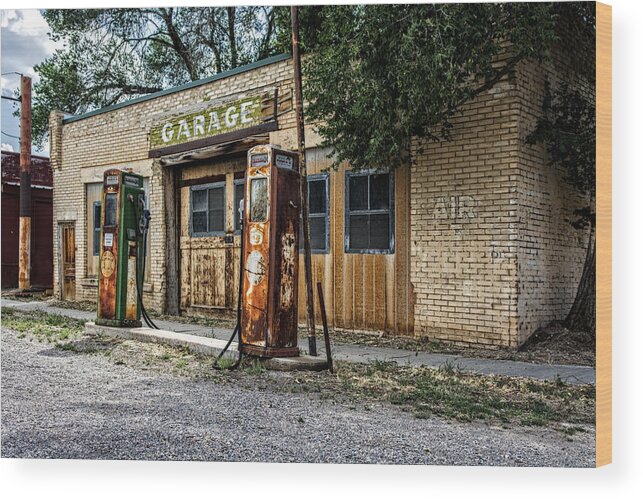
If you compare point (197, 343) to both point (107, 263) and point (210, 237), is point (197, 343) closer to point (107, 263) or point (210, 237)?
point (107, 263)

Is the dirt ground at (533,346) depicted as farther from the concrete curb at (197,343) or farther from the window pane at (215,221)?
the window pane at (215,221)

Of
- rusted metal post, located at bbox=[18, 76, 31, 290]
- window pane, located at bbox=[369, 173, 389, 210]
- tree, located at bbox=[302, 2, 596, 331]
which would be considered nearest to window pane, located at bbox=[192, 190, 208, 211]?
rusted metal post, located at bbox=[18, 76, 31, 290]

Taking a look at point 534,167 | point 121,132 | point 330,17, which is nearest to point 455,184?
point 534,167

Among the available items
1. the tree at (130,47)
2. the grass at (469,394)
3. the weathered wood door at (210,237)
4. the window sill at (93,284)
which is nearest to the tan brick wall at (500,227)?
the grass at (469,394)

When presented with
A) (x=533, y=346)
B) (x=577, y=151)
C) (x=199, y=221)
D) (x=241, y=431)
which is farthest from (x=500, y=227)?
(x=199, y=221)

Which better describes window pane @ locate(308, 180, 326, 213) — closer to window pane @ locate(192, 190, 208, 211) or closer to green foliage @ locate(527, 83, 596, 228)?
window pane @ locate(192, 190, 208, 211)

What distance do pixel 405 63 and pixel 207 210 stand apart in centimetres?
438

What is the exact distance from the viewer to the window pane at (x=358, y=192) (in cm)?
655

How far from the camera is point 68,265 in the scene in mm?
8461

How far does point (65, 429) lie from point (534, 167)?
425 cm

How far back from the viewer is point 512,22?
15.0 ft

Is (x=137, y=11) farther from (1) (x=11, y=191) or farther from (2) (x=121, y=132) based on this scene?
(2) (x=121, y=132)

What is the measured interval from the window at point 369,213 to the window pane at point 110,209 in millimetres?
2473

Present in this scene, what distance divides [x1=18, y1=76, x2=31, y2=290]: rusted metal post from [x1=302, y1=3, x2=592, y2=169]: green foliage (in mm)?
2279
